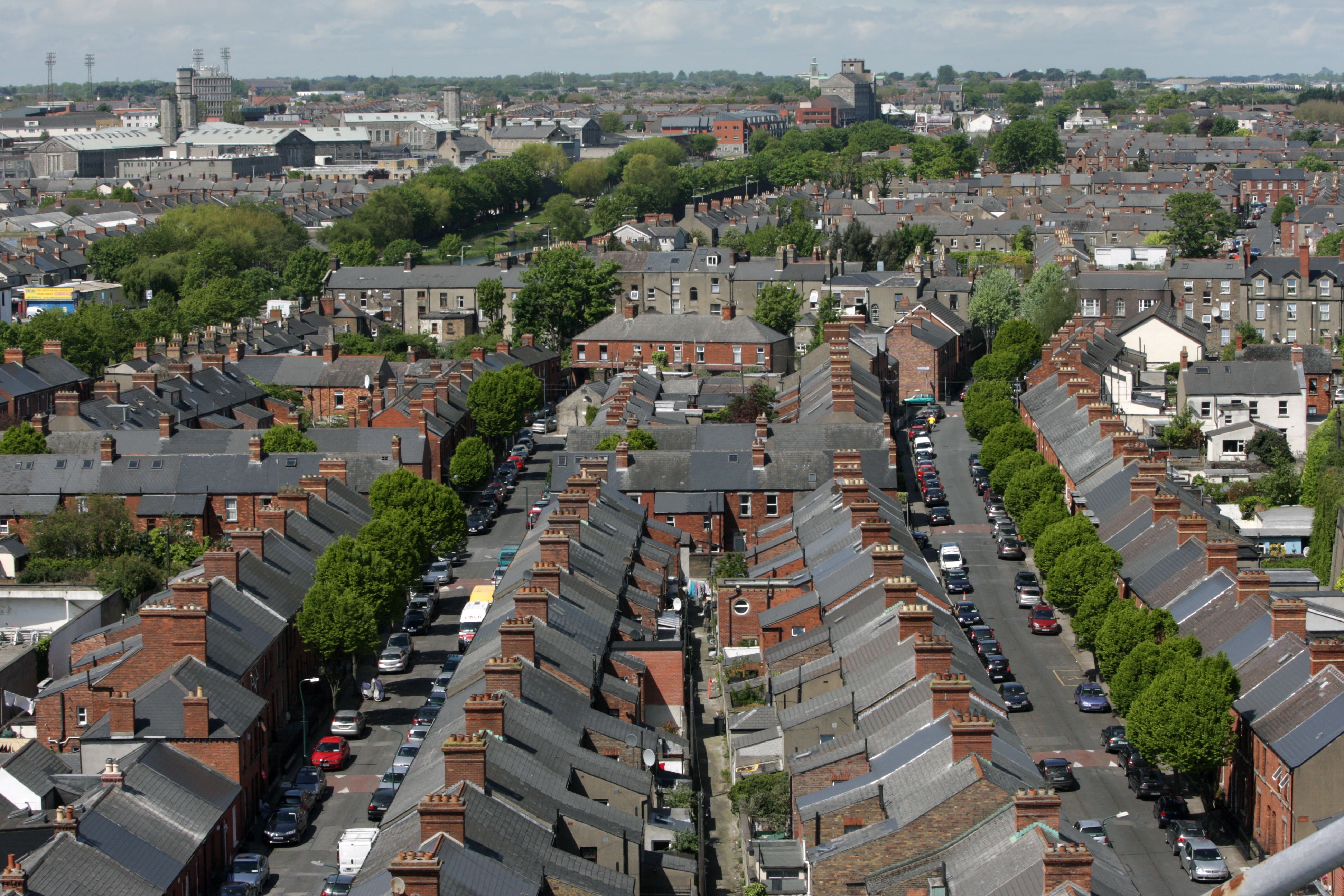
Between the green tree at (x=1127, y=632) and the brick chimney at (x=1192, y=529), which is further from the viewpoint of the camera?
the brick chimney at (x=1192, y=529)

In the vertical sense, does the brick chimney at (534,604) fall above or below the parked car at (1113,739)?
above

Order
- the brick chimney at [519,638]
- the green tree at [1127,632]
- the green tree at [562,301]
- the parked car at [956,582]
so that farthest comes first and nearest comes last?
the green tree at [562,301], the parked car at [956,582], the green tree at [1127,632], the brick chimney at [519,638]

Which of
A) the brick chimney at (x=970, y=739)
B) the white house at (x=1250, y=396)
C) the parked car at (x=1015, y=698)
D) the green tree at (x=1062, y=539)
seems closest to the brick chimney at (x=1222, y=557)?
the green tree at (x=1062, y=539)

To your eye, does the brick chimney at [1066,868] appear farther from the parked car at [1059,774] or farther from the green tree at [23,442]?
the green tree at [23,442]

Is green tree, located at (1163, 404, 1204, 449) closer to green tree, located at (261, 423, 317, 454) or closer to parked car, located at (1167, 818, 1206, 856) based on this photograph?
green tree, located at (261, 423, 317, 454)

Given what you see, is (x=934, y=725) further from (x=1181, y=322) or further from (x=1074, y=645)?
(x=1181, y=322)

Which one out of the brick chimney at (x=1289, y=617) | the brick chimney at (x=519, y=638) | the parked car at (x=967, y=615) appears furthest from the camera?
the parked car at (x=967, y=615)
